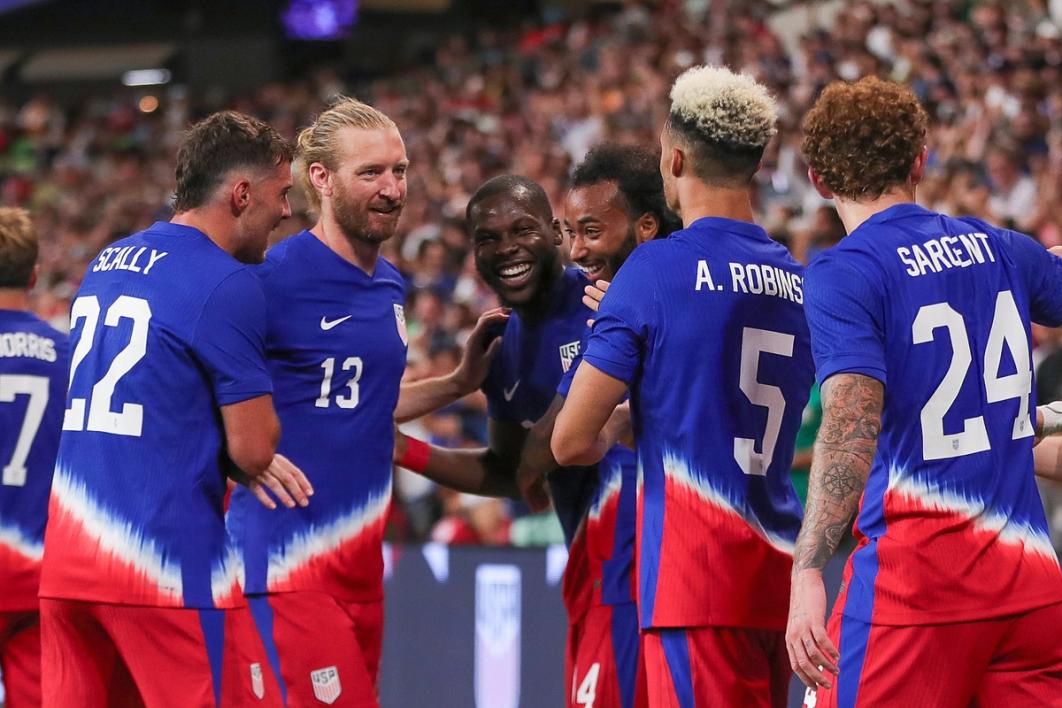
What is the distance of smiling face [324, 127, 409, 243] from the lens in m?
4.96

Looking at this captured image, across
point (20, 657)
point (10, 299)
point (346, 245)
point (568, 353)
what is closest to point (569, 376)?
point (568, 353)

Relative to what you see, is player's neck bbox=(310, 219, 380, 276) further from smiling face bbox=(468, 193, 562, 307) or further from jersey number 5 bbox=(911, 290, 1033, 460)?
jersey number 5 bbox=(911, 290, 1033, 460)

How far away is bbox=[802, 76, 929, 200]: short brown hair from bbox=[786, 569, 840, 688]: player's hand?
101cm

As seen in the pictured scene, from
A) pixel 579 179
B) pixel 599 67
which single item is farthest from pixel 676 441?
pixel 599 67

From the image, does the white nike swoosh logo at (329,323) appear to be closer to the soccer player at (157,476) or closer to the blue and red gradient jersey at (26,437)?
the soccer player at (157,476)

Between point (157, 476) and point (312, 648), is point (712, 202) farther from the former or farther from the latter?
point (312, 648)

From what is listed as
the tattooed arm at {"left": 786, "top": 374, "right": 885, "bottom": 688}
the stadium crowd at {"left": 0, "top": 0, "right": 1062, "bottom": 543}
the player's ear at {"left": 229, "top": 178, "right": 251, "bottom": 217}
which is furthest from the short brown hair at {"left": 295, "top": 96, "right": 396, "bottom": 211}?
the tattooed arm at {"left": 786, "top": 374, "right": 885, "bottom": 688}

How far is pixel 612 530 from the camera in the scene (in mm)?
5117

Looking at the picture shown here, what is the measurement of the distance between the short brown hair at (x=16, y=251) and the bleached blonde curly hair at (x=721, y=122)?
2.81m

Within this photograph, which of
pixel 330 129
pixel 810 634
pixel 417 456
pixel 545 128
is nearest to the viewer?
pixel 810 634

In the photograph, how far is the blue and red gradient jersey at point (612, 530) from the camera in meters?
5.06

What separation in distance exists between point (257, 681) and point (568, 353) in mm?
1566

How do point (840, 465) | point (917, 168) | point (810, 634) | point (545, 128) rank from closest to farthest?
point (810, 634), point (840, 465), point (917, 168), point (545, 128)

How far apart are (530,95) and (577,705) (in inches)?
623
